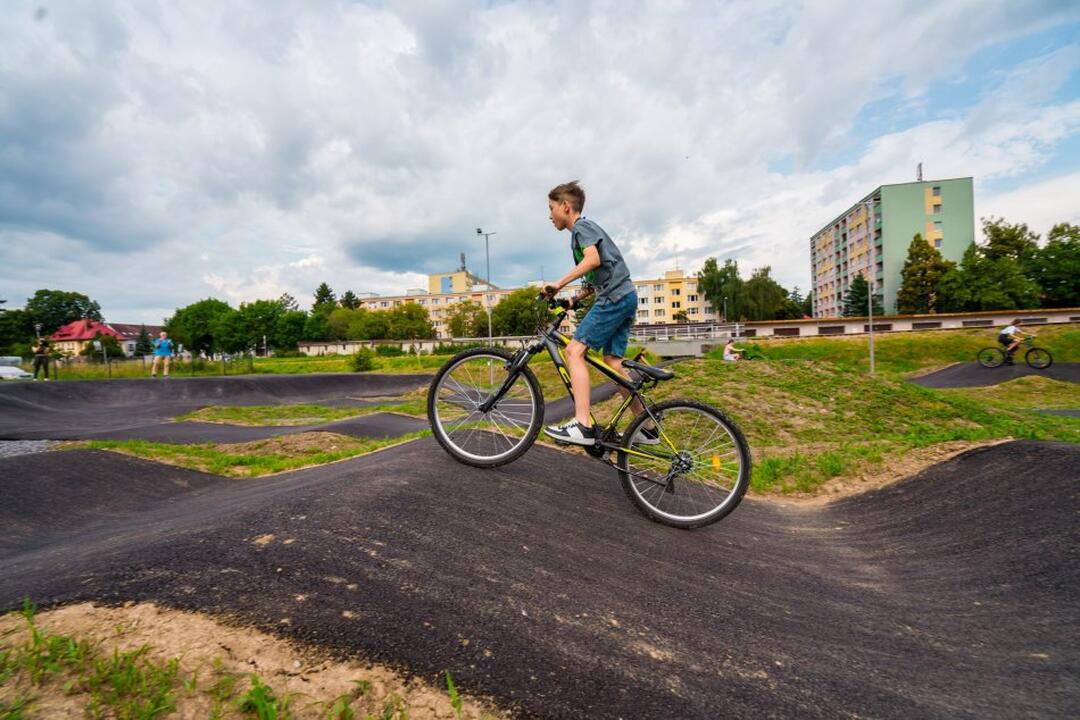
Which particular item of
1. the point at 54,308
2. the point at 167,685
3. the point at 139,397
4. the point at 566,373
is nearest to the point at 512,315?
the point at 139,397

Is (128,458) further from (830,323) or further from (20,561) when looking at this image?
(830,323)

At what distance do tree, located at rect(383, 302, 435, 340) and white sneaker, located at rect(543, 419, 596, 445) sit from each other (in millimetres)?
92431

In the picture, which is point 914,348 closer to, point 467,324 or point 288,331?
point 467,324

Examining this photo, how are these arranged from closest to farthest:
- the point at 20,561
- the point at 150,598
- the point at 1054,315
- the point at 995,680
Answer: the point at 150,598 → the point at 995,680 → the point at 20,561 → the point at 1054,315

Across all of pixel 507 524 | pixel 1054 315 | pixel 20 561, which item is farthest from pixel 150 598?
pixel 1054 315

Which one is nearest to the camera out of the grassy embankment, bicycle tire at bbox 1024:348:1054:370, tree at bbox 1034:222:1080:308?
the grassy embankment

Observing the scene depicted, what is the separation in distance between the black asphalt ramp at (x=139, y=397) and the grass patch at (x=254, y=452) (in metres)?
3.56

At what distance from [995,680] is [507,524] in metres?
2.73

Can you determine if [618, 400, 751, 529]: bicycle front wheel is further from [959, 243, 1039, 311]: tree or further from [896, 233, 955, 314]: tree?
[896, 233, 955, 314]: tree

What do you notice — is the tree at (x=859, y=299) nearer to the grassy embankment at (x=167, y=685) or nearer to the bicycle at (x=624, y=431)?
the bicycle at (x=624, y=431)

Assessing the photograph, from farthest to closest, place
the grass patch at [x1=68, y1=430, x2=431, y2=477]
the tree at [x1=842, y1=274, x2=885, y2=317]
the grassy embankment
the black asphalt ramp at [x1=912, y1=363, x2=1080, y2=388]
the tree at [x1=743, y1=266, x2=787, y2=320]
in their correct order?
1. the tree at [x1=743, y1=266, x2=787, y2=320]
2. the tree at [x1=842, y1=274, x2=885, y2=317]
3. the black asphalt ramp at [x1=912, y1=363, x2=1080, y2=388]
4. the grass patch at [x1=68, y1=430, x2=431, y2=477]
5. the grassy embankment

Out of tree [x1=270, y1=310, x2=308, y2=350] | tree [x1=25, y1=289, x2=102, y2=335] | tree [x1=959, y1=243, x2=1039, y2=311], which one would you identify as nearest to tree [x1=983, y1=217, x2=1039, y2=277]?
tree [x1=959, y1=243, x2=1039, y2=311]

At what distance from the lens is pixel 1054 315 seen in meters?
43.5

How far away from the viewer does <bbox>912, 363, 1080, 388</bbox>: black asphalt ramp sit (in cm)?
1944
